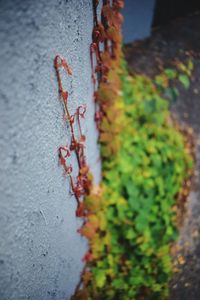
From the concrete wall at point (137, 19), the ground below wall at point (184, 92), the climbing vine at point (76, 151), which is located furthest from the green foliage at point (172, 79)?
the climbing vine at point (76, 151)

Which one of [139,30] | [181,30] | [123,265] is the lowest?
[123,265]

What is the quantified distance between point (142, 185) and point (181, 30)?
388 cm

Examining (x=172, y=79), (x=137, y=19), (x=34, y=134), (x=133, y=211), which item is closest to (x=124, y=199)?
(x=133, y=211)

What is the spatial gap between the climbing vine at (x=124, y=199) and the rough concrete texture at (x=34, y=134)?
529 mm

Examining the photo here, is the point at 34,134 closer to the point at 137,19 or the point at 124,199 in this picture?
the point at 124,199

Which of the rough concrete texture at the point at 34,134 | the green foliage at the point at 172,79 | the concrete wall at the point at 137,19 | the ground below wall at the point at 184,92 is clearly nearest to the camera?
the rough concrete texture at the point at 34,134

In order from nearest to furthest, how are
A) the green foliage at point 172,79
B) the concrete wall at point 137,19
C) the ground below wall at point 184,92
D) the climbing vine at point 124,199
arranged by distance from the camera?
the climbing vine at point 124,199 → the ground below wall at point 184,92 → the green foliage at point 172,79 → the concrete wall at point 137,19

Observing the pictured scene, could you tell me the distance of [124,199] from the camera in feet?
8.97

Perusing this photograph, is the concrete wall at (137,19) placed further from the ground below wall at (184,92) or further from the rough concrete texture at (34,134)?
the rough concrete texture at (34,134)

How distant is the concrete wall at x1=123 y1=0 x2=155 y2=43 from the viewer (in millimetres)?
4391

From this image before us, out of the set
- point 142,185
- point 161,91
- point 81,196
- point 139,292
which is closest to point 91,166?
point 81,196

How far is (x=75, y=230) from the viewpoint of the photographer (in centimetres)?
197

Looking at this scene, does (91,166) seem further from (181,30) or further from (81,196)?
(181,30)

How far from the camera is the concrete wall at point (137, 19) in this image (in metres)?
4.39
